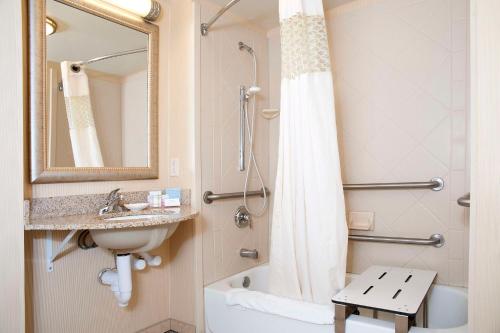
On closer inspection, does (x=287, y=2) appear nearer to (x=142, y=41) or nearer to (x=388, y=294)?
(x=142, y=41)

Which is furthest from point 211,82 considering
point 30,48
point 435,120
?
point 435,120

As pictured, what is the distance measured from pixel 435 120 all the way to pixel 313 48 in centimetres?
82

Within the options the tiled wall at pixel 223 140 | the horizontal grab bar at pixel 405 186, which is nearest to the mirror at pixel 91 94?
the tiled wall at pixel 223 140

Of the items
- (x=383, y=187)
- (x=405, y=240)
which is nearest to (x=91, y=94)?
(x=383, y=187)

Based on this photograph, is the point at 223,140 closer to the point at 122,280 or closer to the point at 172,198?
the point at 172,198

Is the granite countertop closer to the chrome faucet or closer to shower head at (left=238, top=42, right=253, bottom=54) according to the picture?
the chrome faucet

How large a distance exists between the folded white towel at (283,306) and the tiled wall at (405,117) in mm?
713

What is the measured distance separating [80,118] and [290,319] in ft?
4.55

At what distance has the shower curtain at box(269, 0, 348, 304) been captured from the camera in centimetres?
167

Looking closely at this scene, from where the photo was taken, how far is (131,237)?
1.51 metres

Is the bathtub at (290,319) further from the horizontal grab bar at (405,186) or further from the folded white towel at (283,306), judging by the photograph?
the horizontal grab bar at (405,186)

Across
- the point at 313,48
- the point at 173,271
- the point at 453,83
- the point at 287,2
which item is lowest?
the point at 173,271

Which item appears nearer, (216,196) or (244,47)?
(216,196)

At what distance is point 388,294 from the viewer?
1521mm
